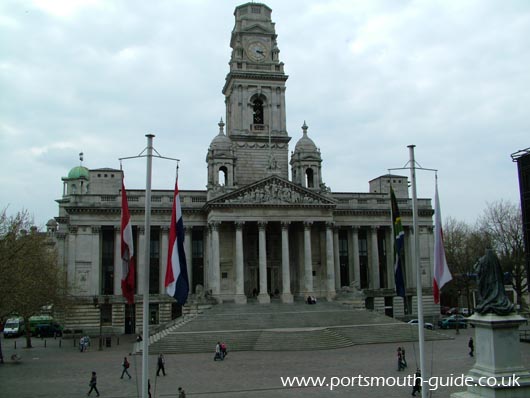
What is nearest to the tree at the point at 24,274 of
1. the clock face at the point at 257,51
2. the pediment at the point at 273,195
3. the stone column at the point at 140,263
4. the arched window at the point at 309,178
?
the stone column at the point at 140,263

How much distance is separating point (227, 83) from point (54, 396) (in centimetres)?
5521

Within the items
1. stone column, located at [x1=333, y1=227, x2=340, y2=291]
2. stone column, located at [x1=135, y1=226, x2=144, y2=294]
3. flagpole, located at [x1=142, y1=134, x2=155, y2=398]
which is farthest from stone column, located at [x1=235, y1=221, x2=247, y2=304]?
flagpole, located at [x1=142, y1=134, x2=155, y2=398]

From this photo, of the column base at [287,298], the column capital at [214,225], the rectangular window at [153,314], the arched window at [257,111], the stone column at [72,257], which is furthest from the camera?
Answer: the arched window at [257,111]

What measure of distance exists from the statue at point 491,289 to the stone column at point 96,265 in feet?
176

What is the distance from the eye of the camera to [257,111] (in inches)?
2963

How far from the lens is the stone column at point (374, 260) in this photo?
237ft

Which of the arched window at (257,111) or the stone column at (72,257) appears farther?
the arched window at (257,111)

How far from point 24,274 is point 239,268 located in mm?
26463

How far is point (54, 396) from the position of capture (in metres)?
27.9

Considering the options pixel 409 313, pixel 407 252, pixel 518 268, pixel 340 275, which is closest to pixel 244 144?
pixel 340 275

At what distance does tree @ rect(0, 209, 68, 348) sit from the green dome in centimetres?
4845

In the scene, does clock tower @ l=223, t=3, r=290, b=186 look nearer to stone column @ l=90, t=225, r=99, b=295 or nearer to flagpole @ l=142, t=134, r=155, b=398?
stone column @ l=90, t=225, r=99, b=295

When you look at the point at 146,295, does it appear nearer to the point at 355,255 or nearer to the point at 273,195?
the point at 273,195

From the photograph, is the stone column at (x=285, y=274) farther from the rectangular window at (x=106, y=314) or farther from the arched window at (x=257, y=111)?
the rectangular window at (x=106, y=314)
